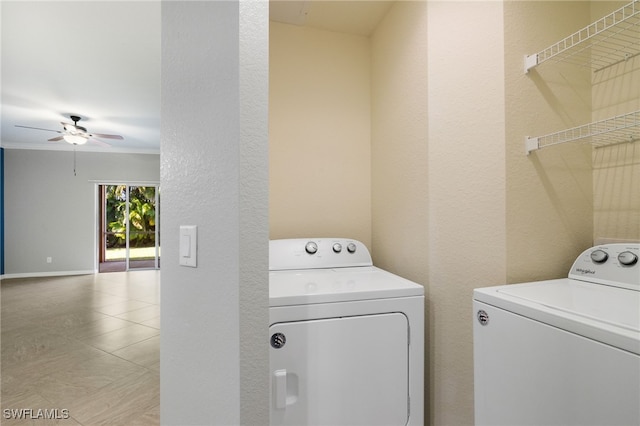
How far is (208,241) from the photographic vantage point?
2.85ft

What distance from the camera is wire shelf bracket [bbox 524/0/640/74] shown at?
1.20 meters

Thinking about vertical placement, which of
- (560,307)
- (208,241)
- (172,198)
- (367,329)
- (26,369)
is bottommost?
(26,369)

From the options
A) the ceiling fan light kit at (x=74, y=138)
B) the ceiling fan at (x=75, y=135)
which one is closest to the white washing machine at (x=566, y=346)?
the ceiling fan at (x=75, y=135)

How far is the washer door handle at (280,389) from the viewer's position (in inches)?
44.4

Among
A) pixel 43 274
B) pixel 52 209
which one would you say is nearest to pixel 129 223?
pixel 52 209

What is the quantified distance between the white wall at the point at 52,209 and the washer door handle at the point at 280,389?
7.01 m

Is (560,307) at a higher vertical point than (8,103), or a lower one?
lower

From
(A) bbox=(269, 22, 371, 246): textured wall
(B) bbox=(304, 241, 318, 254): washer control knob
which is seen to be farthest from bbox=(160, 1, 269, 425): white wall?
(A) bbox=(269, 22, 371, 246): textured wall

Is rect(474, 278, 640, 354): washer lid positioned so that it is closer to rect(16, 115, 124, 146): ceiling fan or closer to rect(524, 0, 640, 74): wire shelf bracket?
rect(524, 0, 640, 74): wire shelf bracket

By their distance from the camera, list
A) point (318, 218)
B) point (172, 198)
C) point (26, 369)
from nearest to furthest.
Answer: point (172, 198) < point (318, 218) < point (26, 369)

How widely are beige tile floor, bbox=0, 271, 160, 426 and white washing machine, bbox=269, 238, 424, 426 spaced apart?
1364 mm

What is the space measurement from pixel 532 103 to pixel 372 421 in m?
1.45

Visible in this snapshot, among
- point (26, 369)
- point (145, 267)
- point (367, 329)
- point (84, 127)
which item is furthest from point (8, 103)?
point (367, 329)

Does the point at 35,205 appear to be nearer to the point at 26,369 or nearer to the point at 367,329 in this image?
the point at 26,369
